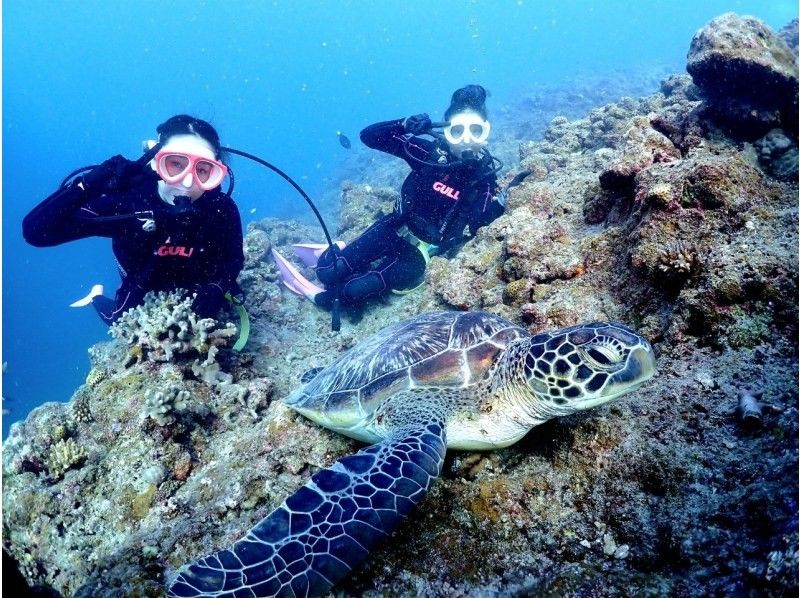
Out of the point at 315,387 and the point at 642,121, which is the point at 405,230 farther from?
the point at 315,387

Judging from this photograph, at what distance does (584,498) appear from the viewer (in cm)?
180

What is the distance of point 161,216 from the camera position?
4023mm

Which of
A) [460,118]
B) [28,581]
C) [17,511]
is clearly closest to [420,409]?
[28,581]

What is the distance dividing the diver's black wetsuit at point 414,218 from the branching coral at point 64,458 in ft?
10.8

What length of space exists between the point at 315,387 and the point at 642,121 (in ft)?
11.9

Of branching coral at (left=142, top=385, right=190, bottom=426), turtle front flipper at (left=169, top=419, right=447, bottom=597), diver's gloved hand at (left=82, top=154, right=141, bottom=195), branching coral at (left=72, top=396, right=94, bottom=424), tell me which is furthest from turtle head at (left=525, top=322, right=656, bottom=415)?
diver's gloved hand at (left=82, top=154, right=141, bottom=195)

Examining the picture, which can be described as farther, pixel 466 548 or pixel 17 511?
pixel 17 511

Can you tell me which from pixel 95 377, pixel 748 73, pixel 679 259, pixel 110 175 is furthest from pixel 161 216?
pixel 748 73

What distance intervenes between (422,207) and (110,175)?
12.2ft

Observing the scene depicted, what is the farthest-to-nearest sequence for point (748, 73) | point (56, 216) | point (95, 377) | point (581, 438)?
point (56, 216)
point (95, 377)
point (748, 73)
point (581, 438)

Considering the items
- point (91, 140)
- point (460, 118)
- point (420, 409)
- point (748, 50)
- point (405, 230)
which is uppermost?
point (748, 50)

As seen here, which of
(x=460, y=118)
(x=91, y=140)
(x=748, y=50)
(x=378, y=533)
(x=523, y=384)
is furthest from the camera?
(x=91, y=140)

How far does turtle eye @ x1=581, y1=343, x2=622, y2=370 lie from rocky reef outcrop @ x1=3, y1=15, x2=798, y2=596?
1.20ft

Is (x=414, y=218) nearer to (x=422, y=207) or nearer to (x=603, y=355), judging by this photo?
(x=422, y=207)
